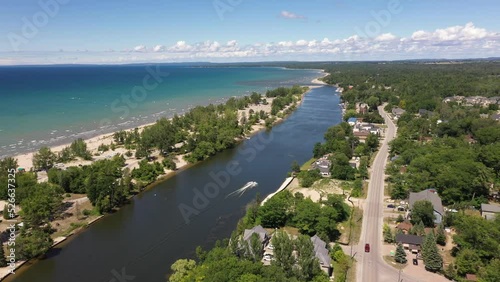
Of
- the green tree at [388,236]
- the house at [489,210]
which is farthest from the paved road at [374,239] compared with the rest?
the house at [489,210]

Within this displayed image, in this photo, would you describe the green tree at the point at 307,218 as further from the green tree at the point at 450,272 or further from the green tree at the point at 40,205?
the green tree at the point at 40,205

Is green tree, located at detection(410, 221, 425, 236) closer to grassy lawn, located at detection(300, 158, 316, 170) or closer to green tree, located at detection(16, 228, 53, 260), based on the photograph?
Answer: grassy lawn, located at detection(300, 158, 316, 170)

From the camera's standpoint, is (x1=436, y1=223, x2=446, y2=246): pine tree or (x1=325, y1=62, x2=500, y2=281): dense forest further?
(x1=436, y1=223, x2=446, y2=246): pine tree

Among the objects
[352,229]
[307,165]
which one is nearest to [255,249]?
[352,229]

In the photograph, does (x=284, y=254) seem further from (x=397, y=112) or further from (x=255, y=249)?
(x=397, y=112)

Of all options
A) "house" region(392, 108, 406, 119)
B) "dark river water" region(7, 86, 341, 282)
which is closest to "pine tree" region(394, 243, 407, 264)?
"dark river water" region(7, 86, 341, 282)

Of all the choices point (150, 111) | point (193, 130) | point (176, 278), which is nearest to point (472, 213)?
point (176, 278)

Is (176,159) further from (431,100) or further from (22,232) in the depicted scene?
(431,100)
